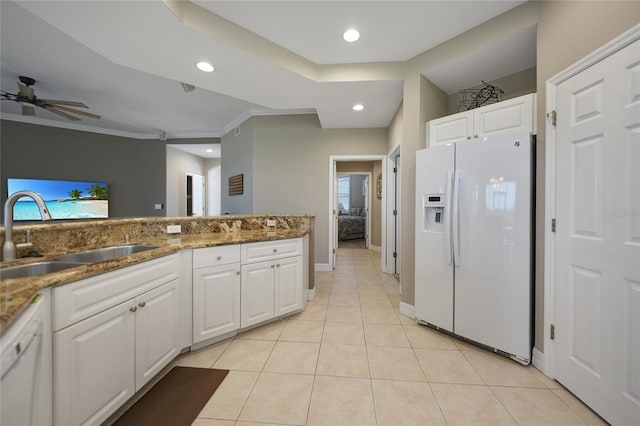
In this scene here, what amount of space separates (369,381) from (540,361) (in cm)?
122

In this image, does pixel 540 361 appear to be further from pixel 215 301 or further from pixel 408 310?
pixel 215 301

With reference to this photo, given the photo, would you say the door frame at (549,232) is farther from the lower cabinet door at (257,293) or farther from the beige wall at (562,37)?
the lower cabinet door at (257,293)

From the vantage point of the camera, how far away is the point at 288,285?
7.82 feet

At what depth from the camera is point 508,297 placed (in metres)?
1.77

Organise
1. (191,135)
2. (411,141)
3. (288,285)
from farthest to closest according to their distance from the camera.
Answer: (191,135), (411,141), (288,285)

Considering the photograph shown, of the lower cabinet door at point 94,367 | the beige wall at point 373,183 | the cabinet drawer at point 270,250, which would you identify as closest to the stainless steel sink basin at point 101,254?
the lower cabinet door at point 94,367

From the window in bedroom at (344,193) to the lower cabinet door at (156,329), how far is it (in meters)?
7.77

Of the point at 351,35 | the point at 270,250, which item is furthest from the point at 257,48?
the point at 270,250

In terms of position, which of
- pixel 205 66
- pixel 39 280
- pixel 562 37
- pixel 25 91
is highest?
pixel 25 91

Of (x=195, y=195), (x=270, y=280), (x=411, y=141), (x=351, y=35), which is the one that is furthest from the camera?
(x=195, y=195)

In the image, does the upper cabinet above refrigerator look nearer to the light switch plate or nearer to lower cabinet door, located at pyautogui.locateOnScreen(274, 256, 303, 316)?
lower cabinet door, located at pyautogui.locateOnScreen(274, 256, 303, 316)

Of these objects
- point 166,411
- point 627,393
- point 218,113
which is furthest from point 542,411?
point 218,113

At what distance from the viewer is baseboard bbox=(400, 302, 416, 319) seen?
246cm

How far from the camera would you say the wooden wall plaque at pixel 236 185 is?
14.9 ft
